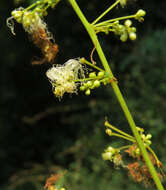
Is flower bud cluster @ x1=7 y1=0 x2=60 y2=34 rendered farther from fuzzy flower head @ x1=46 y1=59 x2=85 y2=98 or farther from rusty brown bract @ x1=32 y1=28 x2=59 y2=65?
fuzzy flower head @ x1=46 y1=59 x2=85 y2=98

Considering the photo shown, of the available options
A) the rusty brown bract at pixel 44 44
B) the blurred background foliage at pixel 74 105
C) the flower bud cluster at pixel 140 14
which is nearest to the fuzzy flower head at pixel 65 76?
the rusty brown bract at pixel 44 44

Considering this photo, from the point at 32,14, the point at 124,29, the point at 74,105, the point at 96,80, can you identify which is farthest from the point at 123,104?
the point at 74,105

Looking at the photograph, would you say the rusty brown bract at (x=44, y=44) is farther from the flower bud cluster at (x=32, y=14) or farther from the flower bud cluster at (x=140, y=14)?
the flower bud cluster at (x=140, y=14)

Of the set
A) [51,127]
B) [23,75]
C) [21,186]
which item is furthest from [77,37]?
[21,186]

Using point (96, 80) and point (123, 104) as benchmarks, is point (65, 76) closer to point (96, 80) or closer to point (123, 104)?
point (96, 80)

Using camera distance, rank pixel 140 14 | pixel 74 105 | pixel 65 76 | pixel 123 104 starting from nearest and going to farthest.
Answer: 1. pixel 123 104
2. pixel 140 14
3. pixel 65 76
4. pixel 74 105

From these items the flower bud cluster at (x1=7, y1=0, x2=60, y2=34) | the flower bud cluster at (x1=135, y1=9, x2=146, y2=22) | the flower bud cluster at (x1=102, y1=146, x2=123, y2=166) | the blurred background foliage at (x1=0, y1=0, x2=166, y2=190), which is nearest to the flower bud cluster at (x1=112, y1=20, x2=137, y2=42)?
the flower bud cluster at (x1=135, y1=9, x2=146, y2=22)

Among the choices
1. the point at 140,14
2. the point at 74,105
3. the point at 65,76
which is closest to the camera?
the point at 140,14
